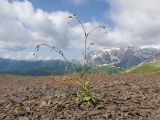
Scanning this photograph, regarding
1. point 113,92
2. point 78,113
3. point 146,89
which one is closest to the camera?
point 78,113

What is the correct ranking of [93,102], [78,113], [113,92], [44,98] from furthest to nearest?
[113,92] → [44,98] → [93,102] → [78,113]

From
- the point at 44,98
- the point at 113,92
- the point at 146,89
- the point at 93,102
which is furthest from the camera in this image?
the point at 146,89

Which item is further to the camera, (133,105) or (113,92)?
(113,92)

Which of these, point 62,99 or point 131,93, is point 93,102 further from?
point 131,93

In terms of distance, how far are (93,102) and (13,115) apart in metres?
3.00

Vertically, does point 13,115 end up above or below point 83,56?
below

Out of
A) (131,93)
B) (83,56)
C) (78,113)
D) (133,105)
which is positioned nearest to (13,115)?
(78,113)

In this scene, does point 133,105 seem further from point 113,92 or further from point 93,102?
point 113,92

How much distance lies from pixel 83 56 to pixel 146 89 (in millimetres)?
4942

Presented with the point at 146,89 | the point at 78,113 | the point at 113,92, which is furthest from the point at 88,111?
the point at 146,89

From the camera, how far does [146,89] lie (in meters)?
18.1

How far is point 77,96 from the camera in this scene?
14.8 meters

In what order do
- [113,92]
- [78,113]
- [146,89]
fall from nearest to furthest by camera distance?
[78,113], [113,92], [146,89]

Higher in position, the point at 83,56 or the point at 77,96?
the point at 83,56
